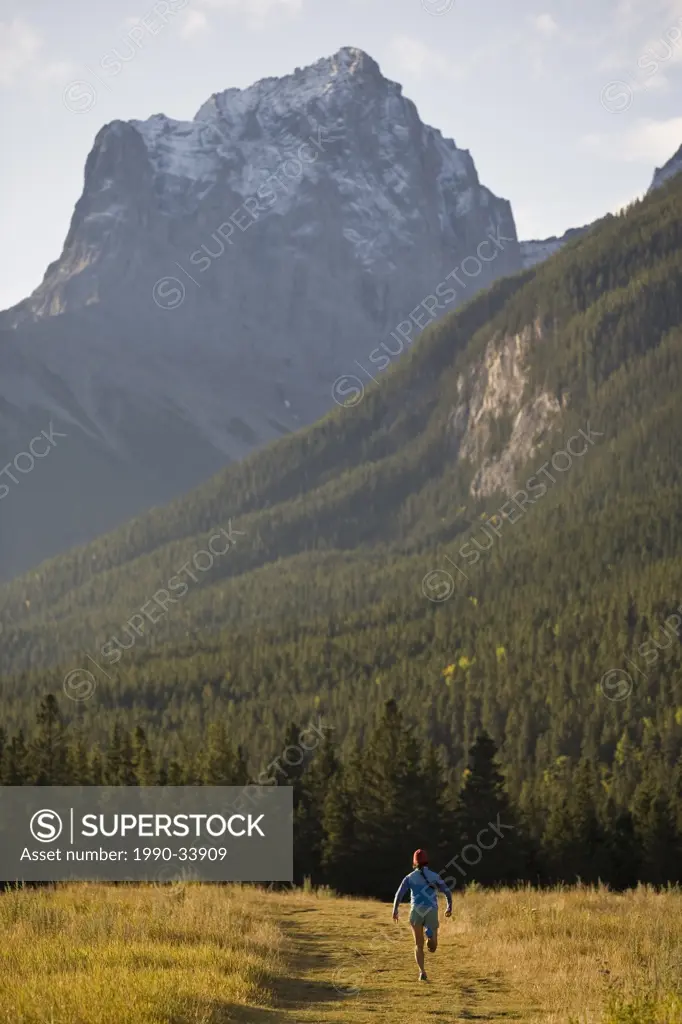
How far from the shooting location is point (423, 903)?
23.0 m

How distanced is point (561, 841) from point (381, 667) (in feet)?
327

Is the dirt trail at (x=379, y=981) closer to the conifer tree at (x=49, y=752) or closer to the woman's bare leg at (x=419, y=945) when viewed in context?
the woman's bare leg at (x=419, y=945)

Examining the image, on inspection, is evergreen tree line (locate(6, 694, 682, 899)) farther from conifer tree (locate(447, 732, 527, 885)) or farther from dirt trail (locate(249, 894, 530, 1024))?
dirt trail (locate(249, 894, 530, 1024))

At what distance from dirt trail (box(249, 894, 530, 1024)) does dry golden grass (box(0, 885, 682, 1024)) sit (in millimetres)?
42

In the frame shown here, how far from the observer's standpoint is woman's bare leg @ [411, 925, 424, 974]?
22.2m

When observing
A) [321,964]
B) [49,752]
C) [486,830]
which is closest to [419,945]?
[321,964]

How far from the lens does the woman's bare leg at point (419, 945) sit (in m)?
22.2

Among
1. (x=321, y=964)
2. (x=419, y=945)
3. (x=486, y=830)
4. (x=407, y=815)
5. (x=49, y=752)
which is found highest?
(x=49, y=752)

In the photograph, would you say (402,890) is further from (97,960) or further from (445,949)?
(97,960)

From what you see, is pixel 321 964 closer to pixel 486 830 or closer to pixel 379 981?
pixel 379 981

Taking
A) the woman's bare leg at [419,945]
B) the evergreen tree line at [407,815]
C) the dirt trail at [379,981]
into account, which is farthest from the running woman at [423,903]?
the evergreen tree line at [407,815]

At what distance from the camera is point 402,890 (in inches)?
918

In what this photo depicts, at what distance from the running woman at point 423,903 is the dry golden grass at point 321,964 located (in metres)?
0.71

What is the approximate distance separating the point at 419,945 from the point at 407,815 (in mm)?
38291
